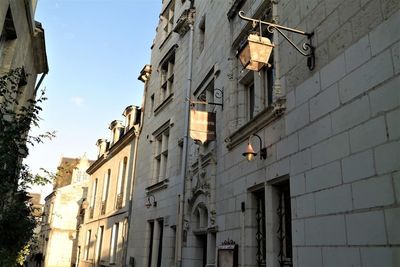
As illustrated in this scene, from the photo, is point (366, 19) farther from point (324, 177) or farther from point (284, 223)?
point (284, 223)

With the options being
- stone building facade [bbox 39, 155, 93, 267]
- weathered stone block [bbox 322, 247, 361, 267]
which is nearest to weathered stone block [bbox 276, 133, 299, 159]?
weathered stone block [bbox 322, 247, 361, 267]

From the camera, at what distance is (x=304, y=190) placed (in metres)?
4.73

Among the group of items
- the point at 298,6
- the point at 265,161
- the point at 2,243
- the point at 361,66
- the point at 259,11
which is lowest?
the point at 2,243

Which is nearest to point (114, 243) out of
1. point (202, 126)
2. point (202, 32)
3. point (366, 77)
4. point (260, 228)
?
point (202, 32)

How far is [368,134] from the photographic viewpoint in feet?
12.2

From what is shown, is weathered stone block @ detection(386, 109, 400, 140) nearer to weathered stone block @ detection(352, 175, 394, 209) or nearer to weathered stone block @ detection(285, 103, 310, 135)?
weathered stone block @ detection(352, 175, 394, 209)

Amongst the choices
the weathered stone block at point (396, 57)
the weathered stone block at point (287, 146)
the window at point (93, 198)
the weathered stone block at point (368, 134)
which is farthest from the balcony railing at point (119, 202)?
the weathered stone block at point (396, 57)

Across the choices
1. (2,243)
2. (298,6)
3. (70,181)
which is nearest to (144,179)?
(2,243)

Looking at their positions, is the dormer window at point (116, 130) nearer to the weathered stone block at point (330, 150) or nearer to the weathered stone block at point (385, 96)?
the weathered stone block at point (330, 150)

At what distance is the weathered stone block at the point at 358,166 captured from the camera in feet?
12.0

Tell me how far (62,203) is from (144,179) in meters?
23.6

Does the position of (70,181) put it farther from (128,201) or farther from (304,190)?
(304,190)

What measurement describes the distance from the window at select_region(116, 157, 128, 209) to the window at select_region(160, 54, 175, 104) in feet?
14.9

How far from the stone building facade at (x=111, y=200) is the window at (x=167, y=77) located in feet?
7.67
